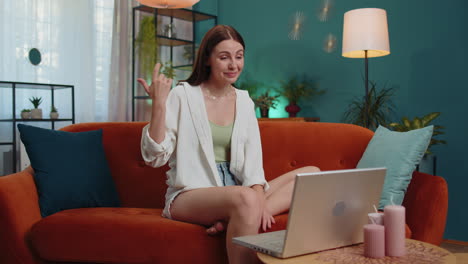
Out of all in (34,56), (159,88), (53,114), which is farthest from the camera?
(34,56)

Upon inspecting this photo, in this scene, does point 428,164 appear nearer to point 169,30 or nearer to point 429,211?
point 429,211

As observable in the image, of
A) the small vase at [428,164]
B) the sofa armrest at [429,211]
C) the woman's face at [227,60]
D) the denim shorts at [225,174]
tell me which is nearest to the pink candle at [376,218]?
the sofa armrest at [429,211]

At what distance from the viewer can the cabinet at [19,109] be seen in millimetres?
4176

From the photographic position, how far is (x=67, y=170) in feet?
7.78

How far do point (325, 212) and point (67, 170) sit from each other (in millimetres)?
1449

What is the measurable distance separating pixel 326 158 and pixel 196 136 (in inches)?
30.8

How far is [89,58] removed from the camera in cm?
495

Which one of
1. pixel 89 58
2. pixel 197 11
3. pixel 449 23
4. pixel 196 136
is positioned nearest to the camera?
pixel 196 136

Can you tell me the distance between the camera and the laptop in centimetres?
132

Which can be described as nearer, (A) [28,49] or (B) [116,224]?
(B) [116,224]

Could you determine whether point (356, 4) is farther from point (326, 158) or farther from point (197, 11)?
point (326, 158)

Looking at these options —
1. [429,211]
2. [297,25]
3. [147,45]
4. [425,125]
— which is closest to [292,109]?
[297,25]

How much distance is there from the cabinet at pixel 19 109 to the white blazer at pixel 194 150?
238 cm

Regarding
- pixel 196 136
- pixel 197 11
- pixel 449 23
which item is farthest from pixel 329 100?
pixel 196 136
